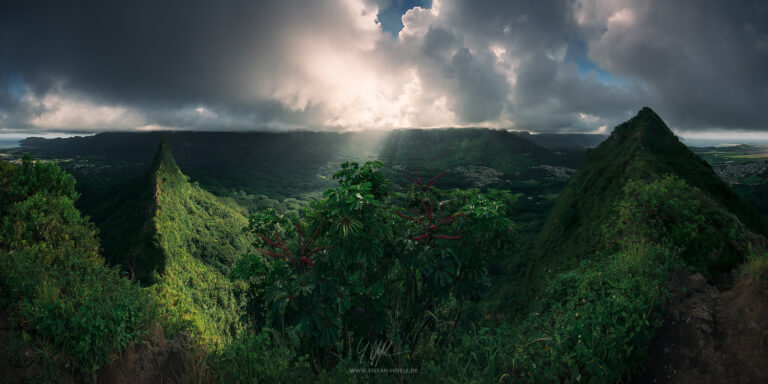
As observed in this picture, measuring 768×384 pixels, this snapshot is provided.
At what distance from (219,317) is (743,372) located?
148ft

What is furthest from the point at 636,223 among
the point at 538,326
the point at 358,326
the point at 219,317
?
the point at 219,317

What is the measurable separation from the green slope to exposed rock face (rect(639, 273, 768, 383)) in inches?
1191

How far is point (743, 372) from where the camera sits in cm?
427

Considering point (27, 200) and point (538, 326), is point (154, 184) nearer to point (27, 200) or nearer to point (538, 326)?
point (27, 200)

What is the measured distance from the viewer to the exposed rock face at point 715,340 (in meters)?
4.34

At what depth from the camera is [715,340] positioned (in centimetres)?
483

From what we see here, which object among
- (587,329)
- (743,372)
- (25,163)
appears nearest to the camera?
(743,372)

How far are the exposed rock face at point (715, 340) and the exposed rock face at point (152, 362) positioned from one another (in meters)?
7.99

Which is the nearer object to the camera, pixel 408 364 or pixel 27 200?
pixel 408 364

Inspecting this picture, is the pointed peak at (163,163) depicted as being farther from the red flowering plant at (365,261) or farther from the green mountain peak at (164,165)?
the red flowering plant at (365,261)

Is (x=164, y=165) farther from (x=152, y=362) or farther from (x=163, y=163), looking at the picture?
(x=152, y=362)

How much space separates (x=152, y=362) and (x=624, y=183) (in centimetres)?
1987
